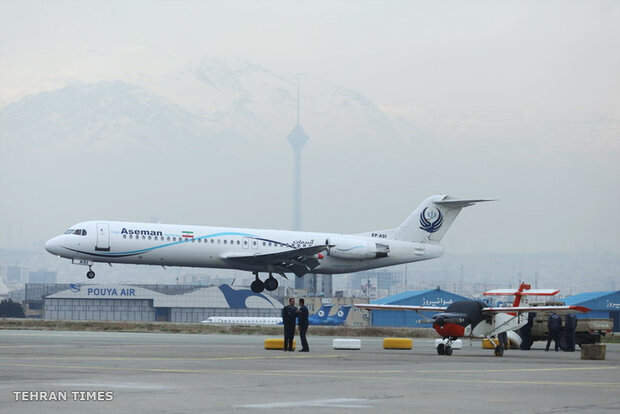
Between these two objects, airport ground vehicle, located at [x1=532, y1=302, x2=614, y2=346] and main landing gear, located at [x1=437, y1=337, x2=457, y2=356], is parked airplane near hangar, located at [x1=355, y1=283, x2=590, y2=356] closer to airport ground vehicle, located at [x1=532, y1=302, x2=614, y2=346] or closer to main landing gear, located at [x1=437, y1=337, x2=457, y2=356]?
main landing gear, located at [x1=437, y1=337, x2=457, y2=356]

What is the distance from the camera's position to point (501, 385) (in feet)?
62.5

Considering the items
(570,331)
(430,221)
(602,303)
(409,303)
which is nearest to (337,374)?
(570,331)

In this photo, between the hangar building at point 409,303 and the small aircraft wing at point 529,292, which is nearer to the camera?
the small aircraft wing at point 529,292

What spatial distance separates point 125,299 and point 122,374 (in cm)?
13700

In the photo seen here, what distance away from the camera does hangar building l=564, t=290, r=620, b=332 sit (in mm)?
96750

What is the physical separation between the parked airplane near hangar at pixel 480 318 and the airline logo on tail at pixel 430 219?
117ft

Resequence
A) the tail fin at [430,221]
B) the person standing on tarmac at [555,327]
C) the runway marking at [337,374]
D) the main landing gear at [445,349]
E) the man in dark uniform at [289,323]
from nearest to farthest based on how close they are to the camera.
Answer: the runway marking at [337,374], the man in dark uniform at [289,323], the main landing gear at [445,349], the person standing on tarmac at [555,327], the tail fin at [430,221]

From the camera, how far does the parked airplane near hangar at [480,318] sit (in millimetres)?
32688

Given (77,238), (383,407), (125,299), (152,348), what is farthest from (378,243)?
(125,299)

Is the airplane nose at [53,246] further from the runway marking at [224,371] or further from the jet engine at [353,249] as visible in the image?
the runway marking at [224,371]

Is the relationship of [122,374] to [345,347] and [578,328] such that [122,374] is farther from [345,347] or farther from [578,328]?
[578,328]

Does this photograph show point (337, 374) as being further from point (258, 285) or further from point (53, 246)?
point (258, 285)

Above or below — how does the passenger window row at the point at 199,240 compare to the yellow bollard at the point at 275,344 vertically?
above

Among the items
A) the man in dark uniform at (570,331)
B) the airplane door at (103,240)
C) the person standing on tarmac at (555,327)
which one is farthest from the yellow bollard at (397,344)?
the airplane door at (103,240)
